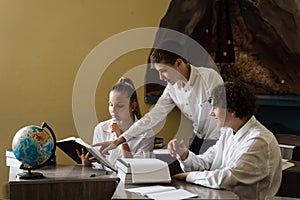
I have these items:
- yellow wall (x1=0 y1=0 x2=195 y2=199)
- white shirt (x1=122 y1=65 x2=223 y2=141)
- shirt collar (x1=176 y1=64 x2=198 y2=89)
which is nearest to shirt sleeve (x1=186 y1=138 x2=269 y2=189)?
white shirt (x1=122 y1=65 x2=223 y2=141)

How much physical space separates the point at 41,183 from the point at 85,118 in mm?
1399

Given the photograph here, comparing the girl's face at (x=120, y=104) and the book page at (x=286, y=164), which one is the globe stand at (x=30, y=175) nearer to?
the girl's face at (x=120, y=104)

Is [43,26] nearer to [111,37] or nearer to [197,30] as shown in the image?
[111,37]

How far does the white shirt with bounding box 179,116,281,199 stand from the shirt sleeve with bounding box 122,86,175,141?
2.23ft

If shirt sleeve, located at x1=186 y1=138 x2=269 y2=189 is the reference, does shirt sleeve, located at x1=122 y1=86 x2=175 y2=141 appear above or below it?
above

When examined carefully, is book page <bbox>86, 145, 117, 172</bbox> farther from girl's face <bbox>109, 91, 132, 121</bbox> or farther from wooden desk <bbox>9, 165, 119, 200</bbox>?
girl's face <bbox>109, 91, 132, 121</bbox>

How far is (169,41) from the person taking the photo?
3504 mm

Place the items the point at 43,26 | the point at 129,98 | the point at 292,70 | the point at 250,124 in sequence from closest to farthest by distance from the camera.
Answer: the point at 250,124 < the point at 129,98 < the point at 292,70 < the point at 43,26

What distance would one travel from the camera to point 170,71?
282 cm

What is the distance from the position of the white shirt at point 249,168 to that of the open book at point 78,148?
1.59ft

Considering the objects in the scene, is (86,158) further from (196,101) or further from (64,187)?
(196,101)

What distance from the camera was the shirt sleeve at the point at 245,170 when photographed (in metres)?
2.09

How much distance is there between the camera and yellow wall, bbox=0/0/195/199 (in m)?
3.60

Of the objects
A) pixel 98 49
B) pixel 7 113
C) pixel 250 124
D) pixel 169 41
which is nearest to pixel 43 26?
pixel 98 49
